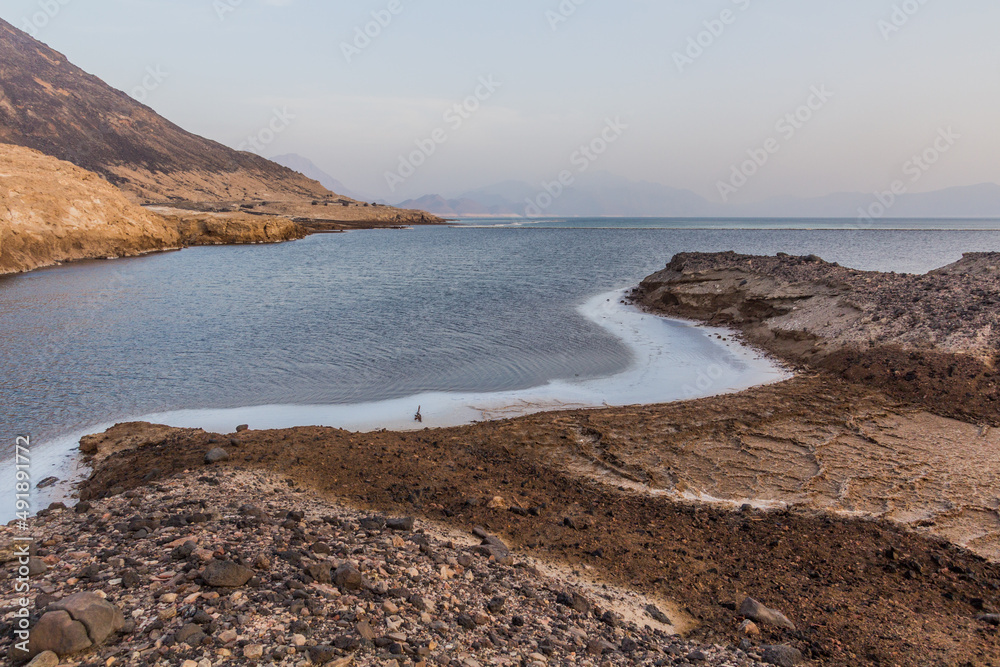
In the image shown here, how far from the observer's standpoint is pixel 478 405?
10594 millimetres

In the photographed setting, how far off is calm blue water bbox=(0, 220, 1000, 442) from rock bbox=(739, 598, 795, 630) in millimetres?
7711

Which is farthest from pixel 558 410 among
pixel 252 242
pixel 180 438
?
pixel 252 242

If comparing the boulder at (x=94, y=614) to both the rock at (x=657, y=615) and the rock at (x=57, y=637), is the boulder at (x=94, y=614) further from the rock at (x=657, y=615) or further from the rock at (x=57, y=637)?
the rock at (x=657, y=615)

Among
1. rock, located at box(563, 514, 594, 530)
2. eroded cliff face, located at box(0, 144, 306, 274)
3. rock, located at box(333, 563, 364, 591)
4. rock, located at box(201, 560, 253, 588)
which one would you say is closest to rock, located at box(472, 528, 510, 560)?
rock, located at box(563, 514, 594, 530)

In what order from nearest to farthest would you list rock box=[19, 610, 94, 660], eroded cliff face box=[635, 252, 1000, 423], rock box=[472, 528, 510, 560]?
rock box=[19, 610, 94, 660] < rock box=[472, 528, 510, 560] < eroded cliff face box=[635, 252, 1000, 423]

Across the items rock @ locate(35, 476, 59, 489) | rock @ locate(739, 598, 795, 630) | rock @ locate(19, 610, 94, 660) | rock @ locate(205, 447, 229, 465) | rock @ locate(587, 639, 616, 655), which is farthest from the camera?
rock @ locate(35, 476, 59, 489)

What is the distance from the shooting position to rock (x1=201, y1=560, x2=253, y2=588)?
3936 mm

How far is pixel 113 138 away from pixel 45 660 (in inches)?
5213

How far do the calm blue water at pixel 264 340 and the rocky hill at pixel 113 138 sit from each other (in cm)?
→ 7233

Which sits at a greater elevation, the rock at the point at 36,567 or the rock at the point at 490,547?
the rock at the point at 490,547

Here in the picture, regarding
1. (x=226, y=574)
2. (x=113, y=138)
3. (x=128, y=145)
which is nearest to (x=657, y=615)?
(x=226, y=574)

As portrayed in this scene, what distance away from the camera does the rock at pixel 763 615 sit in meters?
4.29

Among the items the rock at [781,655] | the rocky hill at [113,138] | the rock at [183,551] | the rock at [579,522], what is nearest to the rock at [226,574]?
the rock at [183,551]

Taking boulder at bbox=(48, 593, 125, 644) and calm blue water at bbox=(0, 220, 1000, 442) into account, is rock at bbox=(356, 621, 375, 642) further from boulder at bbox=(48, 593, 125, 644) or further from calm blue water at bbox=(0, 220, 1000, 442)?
calm blue water at bbox=(0, 220, 1000, 442)
